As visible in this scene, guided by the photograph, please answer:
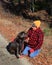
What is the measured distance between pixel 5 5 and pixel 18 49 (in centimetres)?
1076

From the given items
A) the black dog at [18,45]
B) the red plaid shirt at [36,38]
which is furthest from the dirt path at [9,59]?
the red plaid shirt at [36,38]

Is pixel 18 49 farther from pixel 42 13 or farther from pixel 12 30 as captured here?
pixel 42 13

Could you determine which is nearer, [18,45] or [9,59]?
[9,59]

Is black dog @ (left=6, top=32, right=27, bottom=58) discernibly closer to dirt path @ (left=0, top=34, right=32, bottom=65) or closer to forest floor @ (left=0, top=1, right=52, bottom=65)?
dirt path @ (left=0, top=34, right=32, bottom=65)

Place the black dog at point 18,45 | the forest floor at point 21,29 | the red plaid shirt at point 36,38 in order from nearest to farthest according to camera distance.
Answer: the red plaid shirt at point 36,38, the forest floor at point 21,29, the black dog at point 18,45

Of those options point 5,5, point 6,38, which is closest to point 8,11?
point 5,5

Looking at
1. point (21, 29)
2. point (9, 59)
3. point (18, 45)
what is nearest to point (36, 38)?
point (18, 45)

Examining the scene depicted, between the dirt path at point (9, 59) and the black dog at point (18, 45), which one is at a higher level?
the black dog at point (18, 45)

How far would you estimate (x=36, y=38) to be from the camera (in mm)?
9289

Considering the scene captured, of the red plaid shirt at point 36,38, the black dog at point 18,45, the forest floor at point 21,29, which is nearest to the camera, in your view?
the red plaid shirt at point 36,38

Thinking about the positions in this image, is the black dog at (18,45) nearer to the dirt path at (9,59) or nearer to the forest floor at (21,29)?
the dirt path at (9,59)

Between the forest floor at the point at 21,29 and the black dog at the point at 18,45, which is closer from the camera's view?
the forest floor at the point at 21,29

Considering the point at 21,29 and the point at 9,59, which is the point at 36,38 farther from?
the point at 21,29

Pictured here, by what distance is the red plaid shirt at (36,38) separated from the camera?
9202mm
